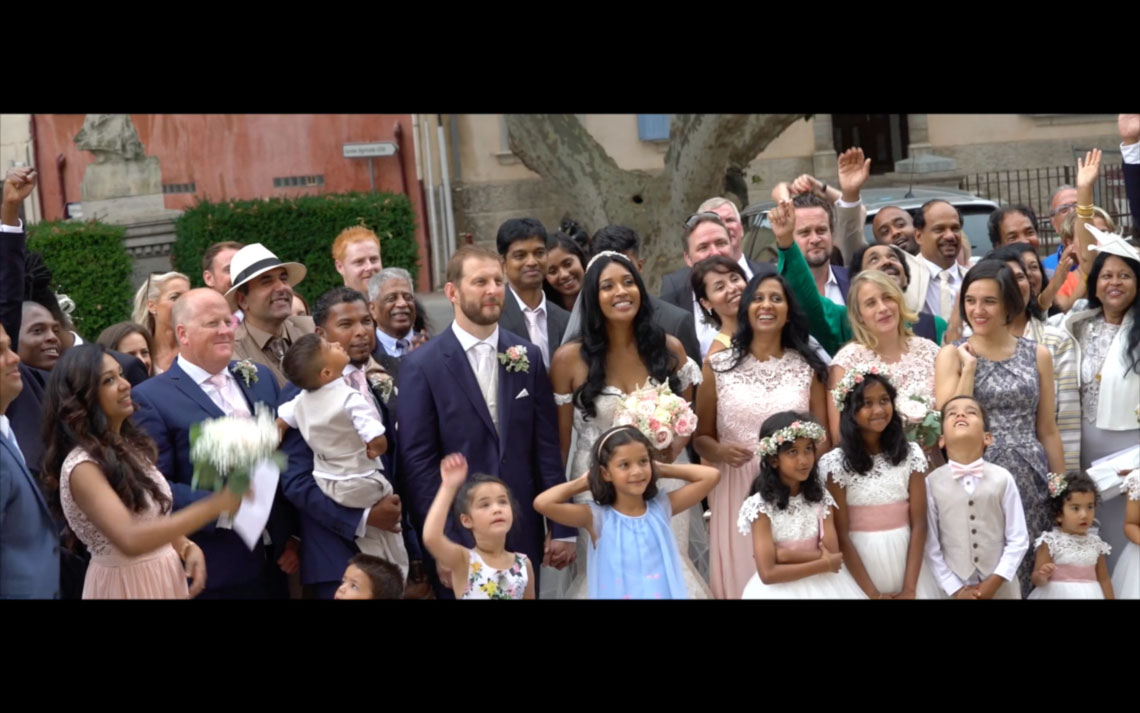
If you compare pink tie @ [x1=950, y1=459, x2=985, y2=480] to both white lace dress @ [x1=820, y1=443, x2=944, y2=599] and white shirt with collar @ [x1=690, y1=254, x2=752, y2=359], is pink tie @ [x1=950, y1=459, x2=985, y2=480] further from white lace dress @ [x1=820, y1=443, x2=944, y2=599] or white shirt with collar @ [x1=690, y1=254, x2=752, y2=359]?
white shirt with collar @ [x1=690, y1=254, x2=752, y2=359]

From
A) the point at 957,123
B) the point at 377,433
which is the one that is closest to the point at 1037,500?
the point at 377,433

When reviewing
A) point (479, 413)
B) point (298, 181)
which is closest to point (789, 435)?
point (479, 413)

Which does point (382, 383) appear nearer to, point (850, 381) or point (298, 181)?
point (850, 381)

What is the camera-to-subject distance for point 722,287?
6.48m

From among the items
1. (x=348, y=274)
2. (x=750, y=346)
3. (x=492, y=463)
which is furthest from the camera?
(x=348, y=274)

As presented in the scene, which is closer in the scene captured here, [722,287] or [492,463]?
[492,463]

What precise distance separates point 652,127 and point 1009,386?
15028mm

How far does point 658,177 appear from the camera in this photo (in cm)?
1432

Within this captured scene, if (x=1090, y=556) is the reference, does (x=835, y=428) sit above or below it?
above

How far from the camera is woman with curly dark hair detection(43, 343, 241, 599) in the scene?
488 centimetres

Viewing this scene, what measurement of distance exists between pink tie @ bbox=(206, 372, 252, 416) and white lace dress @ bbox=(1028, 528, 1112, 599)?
3.15 meters

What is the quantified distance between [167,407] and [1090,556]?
3587 millimetres

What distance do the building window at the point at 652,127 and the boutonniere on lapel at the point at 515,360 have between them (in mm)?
15119

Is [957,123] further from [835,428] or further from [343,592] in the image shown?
[343,592]
